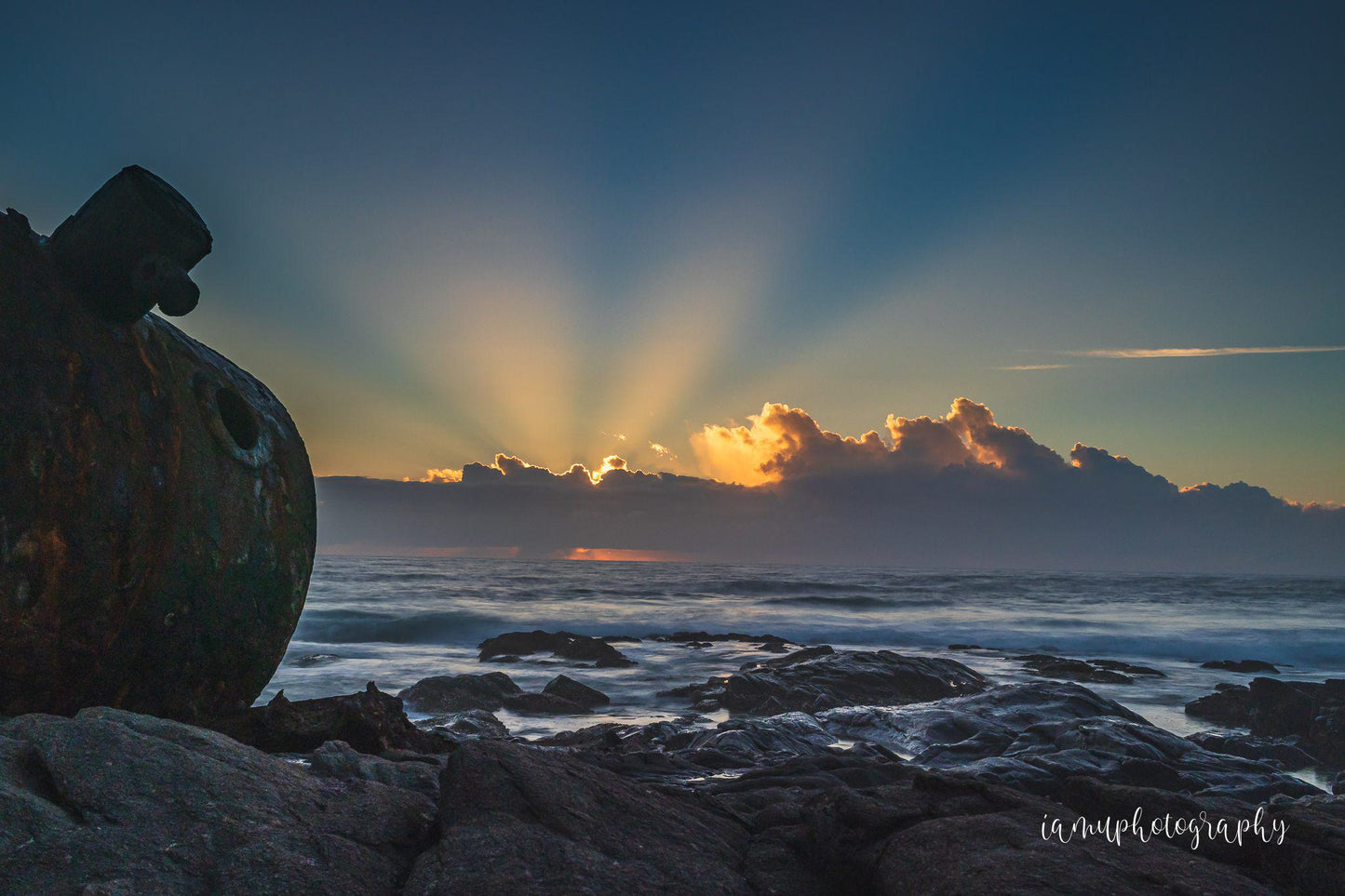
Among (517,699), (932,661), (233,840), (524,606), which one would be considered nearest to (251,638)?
(233,840)

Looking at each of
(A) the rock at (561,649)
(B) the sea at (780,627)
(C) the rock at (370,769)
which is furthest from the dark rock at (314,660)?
(C) the rock at (370,769)

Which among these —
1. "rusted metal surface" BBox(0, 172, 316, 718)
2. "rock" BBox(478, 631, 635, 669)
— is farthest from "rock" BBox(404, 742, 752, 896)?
"rock" BBox(478, 631, 635, 669)

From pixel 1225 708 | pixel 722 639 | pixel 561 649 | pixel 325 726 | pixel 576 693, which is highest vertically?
pixel 325 726

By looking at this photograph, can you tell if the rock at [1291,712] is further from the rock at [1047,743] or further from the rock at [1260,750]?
the rock at [1047,743]

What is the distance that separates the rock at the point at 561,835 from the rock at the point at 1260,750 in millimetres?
7296

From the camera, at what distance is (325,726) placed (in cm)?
451

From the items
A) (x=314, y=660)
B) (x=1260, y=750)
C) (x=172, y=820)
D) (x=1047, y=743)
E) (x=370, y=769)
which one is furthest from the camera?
(x=314, y=660)

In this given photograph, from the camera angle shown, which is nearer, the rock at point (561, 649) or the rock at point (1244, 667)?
the rock at point (561, 649)

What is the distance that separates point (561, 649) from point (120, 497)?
1380cm

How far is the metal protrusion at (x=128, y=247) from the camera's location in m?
3.85

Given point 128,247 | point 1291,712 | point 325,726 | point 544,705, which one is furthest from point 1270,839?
point 1291,712

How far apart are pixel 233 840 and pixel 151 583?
2.26 meters

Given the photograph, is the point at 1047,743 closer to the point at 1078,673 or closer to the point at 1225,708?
the point at 1225,708

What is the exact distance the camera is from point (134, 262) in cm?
392
